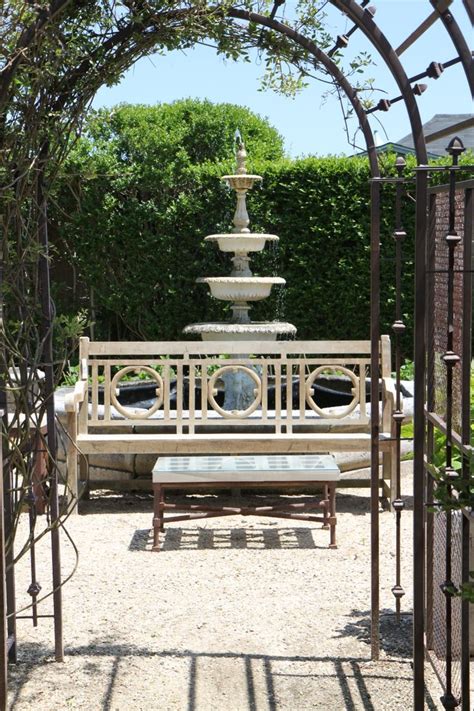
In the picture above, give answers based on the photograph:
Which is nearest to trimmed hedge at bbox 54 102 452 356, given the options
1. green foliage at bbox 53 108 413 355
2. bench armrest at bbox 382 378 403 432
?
green foliage at bbox 53 108 413 355

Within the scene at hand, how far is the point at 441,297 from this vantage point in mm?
3584

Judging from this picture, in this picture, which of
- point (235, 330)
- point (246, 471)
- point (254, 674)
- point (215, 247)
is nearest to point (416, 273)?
point (254, 674)

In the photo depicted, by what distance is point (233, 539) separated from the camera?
6.00 meters

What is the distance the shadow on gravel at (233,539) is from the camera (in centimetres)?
583

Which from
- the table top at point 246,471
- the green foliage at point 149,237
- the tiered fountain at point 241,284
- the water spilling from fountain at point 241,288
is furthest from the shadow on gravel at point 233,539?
the green foliage at point 149,237

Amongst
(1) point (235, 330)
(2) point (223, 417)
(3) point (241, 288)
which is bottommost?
(2) point (223, 417)

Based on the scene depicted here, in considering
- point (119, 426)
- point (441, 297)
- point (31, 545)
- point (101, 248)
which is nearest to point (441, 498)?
point (441, 297)

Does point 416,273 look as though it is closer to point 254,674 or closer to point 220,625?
point 254,674

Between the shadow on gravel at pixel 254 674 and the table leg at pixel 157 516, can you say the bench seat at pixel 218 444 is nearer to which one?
the table leg at pixel 157 516

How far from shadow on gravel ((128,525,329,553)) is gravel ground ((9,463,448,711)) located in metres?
0.01

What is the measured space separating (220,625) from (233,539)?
1562mm

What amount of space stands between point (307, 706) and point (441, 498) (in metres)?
1.30

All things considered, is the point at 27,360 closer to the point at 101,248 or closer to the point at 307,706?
the point at 307,706

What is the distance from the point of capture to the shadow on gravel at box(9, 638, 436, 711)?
3.64 m
